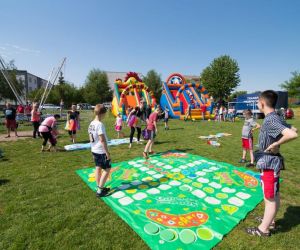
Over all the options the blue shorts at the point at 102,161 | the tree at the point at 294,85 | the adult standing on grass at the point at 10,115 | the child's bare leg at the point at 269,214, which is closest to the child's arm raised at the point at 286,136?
the child's bare leg at the point at 269,214

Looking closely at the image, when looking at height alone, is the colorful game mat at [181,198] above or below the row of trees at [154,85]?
below

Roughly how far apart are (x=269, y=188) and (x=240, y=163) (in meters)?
3.90

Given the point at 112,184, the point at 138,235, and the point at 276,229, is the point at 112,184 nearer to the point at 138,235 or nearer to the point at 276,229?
the point at 138,235

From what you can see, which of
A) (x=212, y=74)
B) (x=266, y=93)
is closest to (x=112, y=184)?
(x=266, y=93)

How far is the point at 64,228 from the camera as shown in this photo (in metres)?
3.12

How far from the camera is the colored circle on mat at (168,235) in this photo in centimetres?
290

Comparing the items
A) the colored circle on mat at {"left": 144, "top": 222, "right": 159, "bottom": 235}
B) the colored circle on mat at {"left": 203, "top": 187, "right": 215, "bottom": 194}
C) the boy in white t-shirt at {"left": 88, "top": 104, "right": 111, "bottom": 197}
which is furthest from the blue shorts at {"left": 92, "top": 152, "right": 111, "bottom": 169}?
the colored circle on mat at {"left": 203, "top": 187, "right": 215, "bottom": 194}

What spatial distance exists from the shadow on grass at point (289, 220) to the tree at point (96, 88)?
54.1 metres

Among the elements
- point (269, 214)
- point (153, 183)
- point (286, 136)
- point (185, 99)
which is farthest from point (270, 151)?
point (185, 99)

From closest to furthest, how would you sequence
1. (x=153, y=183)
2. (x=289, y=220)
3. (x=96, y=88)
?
(x=289, y=220)
(x=153, y=183)
(x=96, y=88)

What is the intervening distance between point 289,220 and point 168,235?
7.03ft

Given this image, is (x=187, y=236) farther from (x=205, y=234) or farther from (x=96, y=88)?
(x=96, y=88)

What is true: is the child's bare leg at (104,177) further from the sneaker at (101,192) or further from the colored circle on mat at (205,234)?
the colored circle on mat at (205,234)

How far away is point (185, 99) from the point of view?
2272 centimetres
